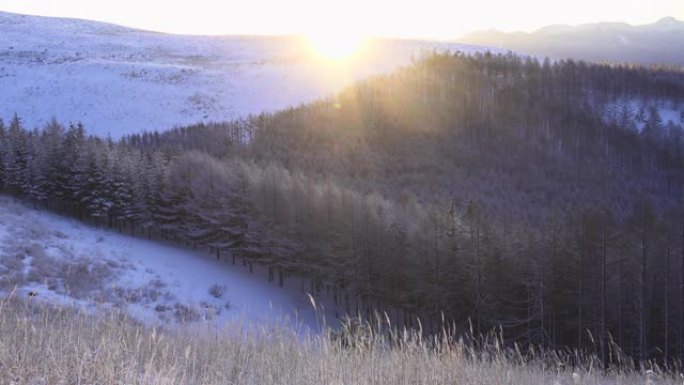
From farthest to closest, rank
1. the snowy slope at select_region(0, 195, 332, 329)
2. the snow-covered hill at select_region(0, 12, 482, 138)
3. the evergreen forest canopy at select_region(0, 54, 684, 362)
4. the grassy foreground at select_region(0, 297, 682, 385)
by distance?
the snow-covered hill at select_region(0, 12, 482, 138), the evergreen forest canopy at select_region(0, 54, 684, 362), the snowy slope at select_region(0, 195, 332, 329), the grassy foreground at select_region(0, 297, 682, 385)

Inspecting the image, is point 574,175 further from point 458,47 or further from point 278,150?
point 458,47

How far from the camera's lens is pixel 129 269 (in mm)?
37344

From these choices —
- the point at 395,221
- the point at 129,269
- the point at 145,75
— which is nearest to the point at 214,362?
the point at 129,269

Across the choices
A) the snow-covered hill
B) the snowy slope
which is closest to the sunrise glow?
the snow-covered hill

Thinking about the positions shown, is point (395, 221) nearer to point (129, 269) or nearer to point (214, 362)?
point (129, 269)

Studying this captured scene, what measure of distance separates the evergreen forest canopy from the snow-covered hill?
18.2m

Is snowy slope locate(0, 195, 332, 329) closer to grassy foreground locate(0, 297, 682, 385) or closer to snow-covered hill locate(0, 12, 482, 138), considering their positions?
grassy foreground locate(0, 297, 682, 385)

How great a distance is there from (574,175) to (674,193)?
773 inches

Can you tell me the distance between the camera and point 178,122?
10531 cm

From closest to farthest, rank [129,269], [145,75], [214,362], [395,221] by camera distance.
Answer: [214,362] → [129,269] → [395,221] → [145,75]

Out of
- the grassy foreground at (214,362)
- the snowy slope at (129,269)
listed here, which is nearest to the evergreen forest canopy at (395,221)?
the grassy foreground at (214,362)

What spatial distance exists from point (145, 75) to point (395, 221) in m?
104

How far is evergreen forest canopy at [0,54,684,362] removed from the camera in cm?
3616

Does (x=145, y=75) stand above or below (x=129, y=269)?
above
